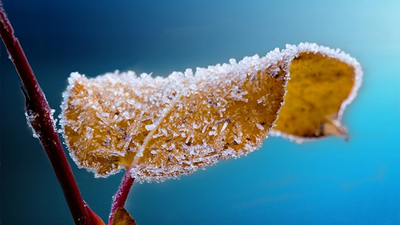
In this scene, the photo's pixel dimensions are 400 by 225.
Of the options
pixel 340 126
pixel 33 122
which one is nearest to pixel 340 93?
pixel 340 126

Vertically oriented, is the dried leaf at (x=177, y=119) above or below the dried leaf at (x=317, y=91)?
below

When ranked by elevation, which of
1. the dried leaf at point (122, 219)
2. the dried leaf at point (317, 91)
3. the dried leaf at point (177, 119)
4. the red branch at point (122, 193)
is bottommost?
the dried leaf at point (122, 219)

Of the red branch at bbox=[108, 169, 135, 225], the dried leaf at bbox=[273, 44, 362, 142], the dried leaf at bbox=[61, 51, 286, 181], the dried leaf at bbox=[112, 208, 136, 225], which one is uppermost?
the dried leaf at bbox=[273, 44, 362, 142]

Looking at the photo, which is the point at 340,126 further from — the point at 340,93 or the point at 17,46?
the point at 17,46

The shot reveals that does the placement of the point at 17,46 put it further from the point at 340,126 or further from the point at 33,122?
the point at 340,126
